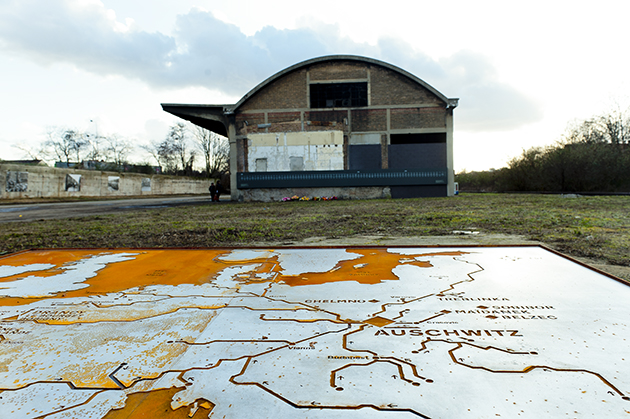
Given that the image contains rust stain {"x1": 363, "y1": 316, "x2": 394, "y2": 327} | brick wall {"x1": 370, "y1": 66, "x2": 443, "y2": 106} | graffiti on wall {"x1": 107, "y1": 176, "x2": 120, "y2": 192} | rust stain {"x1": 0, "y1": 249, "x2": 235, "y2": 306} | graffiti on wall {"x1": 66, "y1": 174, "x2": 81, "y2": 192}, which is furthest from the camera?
graffiti on wall {"x1": 107, "y1": 176, "x2": 120, "y2": 192}

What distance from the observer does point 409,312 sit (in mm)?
2385

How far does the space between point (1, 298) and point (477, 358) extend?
139 inches

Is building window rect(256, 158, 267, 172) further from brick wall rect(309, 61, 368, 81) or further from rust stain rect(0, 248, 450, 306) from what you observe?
rust stain rect(0, 248, 450, 306)

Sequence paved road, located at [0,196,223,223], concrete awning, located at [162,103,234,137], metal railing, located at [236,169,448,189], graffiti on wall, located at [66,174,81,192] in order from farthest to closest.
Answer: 1. graffiti on wall, located at [66,174,81,192]
2. concrete awning, located at [162,103,234,137]
3. metal railing, located at [236,169,448,189]
4. paved road, located at [0,196,223,223]

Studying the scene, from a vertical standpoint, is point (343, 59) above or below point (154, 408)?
above

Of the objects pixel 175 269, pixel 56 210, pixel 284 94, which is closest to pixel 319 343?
pixel 175 269

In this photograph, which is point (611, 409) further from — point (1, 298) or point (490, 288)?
point (1, 298)

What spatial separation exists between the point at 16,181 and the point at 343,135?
760 inches

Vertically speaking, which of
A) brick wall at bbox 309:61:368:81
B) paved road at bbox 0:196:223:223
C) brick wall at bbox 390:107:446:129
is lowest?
paved road at bbox 0:196:223:223

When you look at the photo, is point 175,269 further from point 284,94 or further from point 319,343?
point 284,94

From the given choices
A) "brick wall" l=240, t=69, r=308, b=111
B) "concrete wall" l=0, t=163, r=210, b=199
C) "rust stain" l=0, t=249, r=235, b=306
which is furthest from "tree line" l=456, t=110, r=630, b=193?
"concrete wall" l=0, t=163, r=210, b=199

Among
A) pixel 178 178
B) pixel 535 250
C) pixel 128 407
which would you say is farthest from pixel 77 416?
pixel 178 178

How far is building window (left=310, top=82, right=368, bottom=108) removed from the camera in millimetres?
20844

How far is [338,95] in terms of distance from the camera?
21016 millimetres
